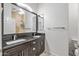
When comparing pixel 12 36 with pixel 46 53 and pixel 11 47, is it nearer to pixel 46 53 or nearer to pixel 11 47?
pixel 11 47

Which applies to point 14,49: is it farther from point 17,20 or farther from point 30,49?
point 17,20

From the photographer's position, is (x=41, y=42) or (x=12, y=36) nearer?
(x=12, y=36)

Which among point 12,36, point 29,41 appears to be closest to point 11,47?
point 12,36

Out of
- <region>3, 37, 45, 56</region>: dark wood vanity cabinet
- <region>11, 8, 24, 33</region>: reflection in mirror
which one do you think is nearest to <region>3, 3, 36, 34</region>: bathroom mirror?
<region>11, 8, 24, 33</region>: reflection in mirror

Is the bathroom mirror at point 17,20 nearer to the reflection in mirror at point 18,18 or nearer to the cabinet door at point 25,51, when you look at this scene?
the reflection in mirror at point 18,18

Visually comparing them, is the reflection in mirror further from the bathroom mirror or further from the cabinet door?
the cabinet door

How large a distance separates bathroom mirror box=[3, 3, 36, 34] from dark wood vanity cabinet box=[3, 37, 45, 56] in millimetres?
154

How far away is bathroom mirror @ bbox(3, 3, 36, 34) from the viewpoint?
138 centimetres

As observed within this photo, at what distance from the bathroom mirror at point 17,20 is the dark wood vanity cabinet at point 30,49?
15 cm

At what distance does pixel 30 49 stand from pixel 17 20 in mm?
376

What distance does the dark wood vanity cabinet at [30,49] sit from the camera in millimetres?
1419

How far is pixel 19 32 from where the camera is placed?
146cm

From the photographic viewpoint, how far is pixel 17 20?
1.45 metres

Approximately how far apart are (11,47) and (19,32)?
0.20m
